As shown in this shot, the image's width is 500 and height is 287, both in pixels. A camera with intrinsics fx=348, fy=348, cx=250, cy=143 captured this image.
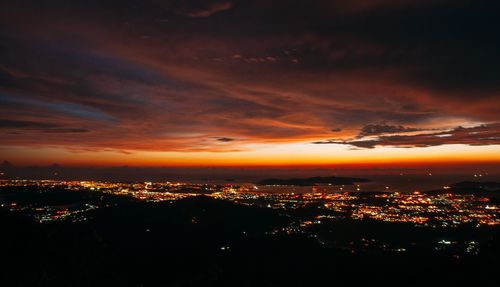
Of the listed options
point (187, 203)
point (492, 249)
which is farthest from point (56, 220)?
point (492, 249)

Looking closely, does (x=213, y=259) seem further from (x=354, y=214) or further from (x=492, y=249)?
(x=354, y=214)

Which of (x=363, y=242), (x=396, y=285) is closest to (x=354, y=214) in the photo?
(x=363, y=242)

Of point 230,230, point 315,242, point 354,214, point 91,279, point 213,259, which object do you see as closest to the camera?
point 91,279

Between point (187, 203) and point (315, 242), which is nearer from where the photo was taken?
point (315, 242)

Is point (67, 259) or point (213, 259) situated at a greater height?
point (67, 259)

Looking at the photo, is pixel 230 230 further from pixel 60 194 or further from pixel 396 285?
pixel 60 194

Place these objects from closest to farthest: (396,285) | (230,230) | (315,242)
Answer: (396,285) → (315,242) → (230,230)
